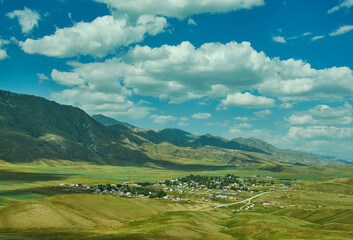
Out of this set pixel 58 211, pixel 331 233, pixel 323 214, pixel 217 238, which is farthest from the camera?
pixel 323 214

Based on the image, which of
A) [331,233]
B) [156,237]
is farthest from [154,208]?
[331,233]

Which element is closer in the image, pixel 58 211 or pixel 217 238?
pixel 217 238

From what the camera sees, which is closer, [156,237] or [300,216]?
[156,237]

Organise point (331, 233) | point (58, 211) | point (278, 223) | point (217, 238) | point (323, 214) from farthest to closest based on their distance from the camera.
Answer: point (323, 214) < point (278, 223) < point (58, 211) < point (331, 233) < point (217, 238)

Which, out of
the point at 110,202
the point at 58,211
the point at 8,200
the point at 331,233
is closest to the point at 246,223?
the point at 331,233

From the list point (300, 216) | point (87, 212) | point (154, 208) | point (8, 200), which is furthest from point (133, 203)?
point (300, 216)

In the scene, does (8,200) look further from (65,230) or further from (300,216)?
(300,216)

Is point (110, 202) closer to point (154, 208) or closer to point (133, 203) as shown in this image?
point (133, 203)

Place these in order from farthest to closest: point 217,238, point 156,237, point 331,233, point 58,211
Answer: point 58,211 < point 331,233 < point 217,238 < point 156,237

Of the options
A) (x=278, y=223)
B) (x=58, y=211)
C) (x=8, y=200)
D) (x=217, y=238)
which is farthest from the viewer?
(x=8, y=200)
